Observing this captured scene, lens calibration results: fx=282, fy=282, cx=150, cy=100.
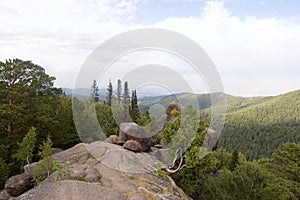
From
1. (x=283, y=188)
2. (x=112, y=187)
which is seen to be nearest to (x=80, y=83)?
(x=112, y=187)

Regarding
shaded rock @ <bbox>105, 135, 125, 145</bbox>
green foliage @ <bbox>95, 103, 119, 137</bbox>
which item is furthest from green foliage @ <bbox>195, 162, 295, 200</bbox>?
green foliage @ <bbox>95, 103, 119, 137</bbox>

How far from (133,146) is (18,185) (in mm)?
9534

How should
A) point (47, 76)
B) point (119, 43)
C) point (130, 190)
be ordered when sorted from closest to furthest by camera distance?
point (130, 190)
point (119, 43)
point (47, 76)

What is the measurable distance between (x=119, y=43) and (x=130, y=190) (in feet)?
29.0

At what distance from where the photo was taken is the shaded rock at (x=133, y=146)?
24.6 metres

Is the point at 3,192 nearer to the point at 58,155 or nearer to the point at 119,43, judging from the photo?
the point at 58,155

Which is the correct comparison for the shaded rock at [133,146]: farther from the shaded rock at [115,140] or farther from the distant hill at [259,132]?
the distant hill at [259,132]

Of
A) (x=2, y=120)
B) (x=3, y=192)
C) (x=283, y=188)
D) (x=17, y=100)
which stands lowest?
(x=283, y=188)

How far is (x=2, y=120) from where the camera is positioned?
24.2 m

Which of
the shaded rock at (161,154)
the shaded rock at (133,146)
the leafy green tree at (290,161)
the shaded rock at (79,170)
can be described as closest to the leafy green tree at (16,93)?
the shaded rock at (133,146)

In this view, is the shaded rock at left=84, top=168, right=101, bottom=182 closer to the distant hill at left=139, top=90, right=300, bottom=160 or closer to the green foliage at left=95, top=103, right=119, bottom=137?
the green foliage at left=95, top=103, right=119, bottom=137

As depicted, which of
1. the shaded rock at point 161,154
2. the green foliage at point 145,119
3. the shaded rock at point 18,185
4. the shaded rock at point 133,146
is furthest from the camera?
the green foliage at point 145,119

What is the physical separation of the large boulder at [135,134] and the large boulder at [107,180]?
3.08 meters

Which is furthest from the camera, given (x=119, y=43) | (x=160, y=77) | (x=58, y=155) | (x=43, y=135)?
(x=43, y=135)
